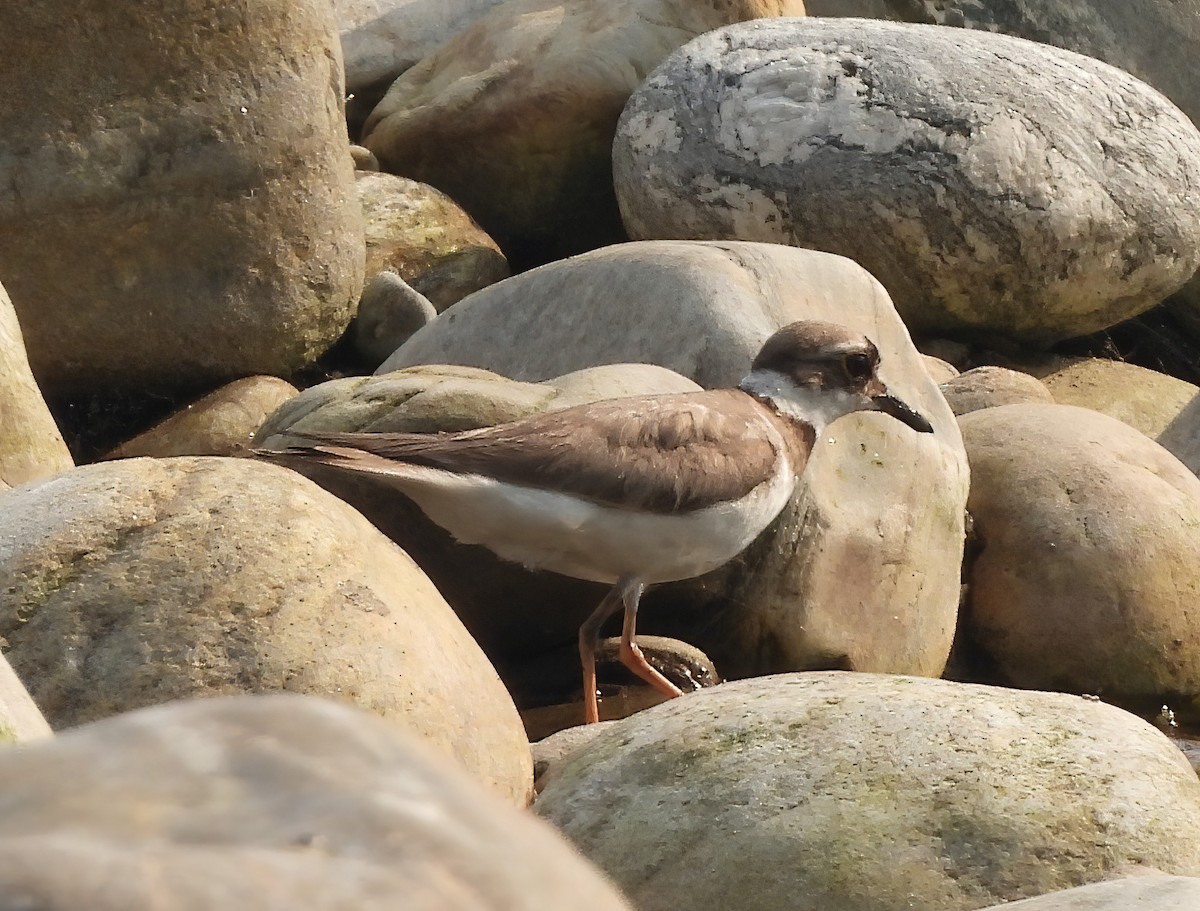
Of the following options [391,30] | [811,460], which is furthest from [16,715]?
[391,30]

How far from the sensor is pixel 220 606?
3566 millimetres

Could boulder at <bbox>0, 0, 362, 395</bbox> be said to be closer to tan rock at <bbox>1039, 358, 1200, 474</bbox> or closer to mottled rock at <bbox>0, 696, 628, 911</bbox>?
tan rock at <bbox>1039, 358, 1200, 474</bbox>

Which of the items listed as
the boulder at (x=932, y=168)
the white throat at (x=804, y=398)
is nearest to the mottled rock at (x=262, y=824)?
the white throat at (x=804, y=398)

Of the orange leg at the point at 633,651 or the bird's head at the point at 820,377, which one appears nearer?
the orange leg at the point at 633,651

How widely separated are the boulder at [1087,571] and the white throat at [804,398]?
0.97m

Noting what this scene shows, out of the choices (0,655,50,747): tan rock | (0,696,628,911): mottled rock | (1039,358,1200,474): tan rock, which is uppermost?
(0,696,628,911): mottled rock

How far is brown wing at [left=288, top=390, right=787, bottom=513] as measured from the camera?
5203 mm

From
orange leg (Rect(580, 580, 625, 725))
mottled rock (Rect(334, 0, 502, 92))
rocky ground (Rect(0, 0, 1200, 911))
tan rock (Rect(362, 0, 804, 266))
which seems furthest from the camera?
mottled rock (Rect(334, 0, 502, 92))

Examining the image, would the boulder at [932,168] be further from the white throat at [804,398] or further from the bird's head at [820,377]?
the white throat at [804,398]

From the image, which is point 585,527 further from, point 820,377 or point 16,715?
point 16,715

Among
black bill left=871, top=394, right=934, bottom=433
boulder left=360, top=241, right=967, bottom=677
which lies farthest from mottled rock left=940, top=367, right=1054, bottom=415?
black bill left=871, top=394, right=934, bottom=433

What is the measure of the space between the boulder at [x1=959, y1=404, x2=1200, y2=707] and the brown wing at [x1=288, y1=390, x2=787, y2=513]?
1598 millimetres

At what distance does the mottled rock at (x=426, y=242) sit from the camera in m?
→ 9.83

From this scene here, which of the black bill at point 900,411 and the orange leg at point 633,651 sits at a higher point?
the black bill at point 900,411
